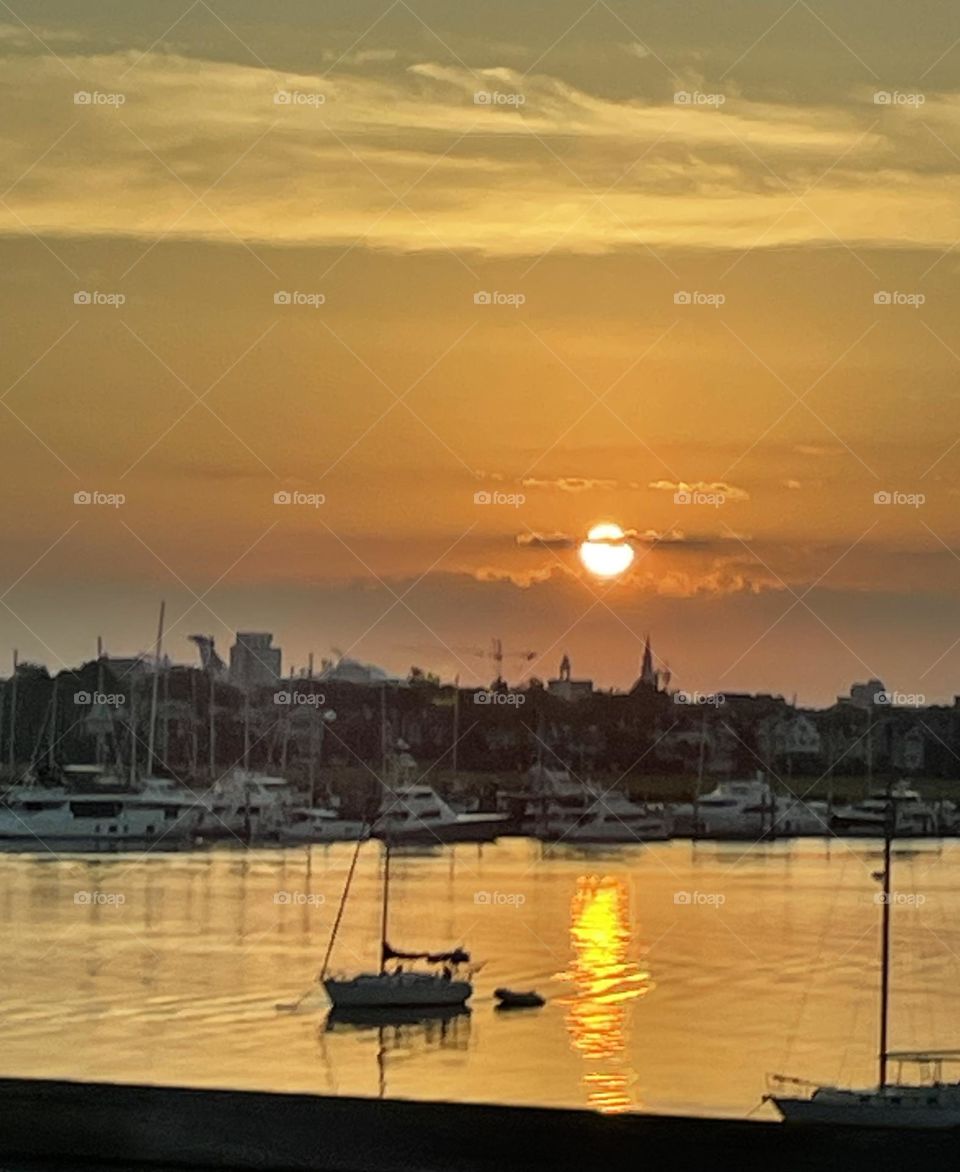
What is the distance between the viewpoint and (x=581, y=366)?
4680 mm

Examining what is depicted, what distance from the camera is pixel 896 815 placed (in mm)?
5457

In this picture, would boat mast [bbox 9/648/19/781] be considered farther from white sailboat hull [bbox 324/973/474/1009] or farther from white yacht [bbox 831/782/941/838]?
white sailboat hull [bbox 324/973/474/1009]

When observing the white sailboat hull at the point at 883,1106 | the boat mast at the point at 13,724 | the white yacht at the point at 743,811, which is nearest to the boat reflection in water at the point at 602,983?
the white sailboat hull at the point at 883,1106

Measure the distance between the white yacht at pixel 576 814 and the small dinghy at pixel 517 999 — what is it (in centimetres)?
285

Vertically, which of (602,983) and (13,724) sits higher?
(13,724)

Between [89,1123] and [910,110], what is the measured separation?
294 cm

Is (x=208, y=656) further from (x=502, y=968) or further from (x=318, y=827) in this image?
(x=502, y=968)

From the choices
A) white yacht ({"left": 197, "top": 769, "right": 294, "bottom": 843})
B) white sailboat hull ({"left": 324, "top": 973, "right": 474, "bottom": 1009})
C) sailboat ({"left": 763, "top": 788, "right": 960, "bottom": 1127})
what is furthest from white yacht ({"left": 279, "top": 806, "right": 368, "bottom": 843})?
sailboat ({"left": 763, "top": 788, "right": 960, "bottom": 1127})

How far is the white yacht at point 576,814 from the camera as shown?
5652 millimetres

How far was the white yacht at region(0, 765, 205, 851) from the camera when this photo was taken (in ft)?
19.4

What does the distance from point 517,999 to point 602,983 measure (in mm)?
682

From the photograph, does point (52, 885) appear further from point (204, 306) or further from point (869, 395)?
point (869, 395)

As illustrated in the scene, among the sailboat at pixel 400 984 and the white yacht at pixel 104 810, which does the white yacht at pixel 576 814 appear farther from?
the sailboat at pixel 400 984

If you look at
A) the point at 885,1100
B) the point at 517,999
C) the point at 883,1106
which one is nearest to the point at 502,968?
the point at 517,999
